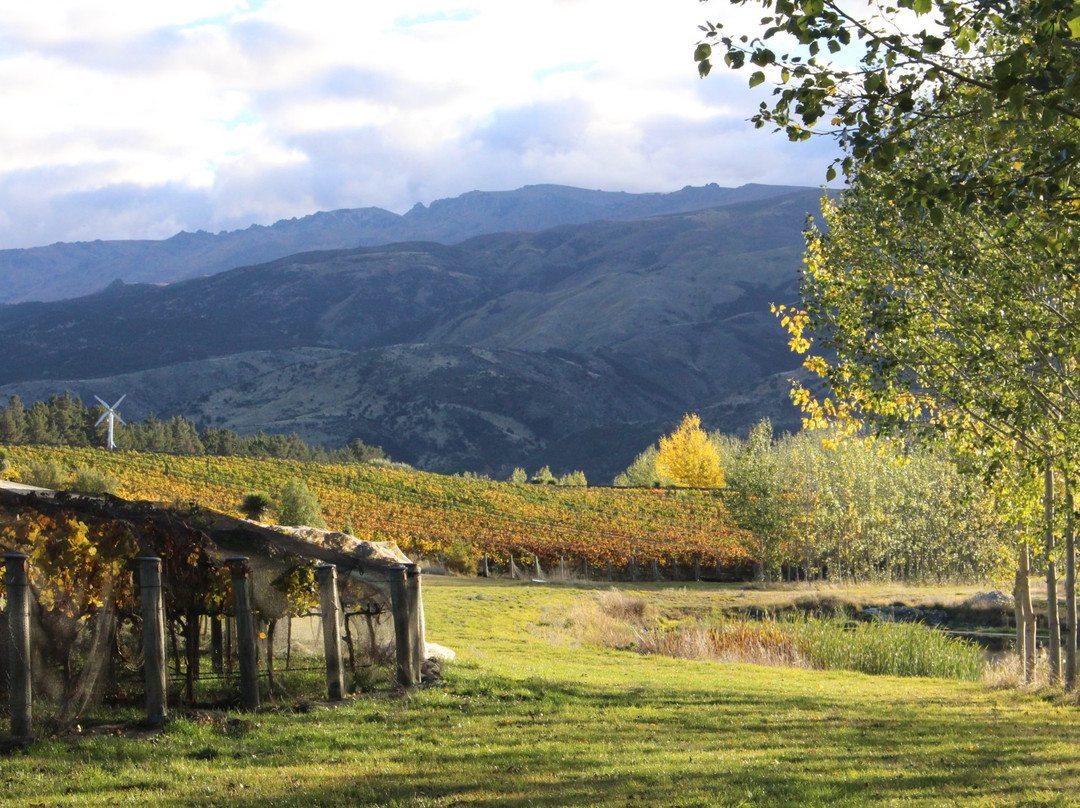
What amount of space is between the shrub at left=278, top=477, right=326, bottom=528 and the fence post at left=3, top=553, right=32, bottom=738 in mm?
31983

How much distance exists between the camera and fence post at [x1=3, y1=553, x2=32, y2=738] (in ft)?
31.4

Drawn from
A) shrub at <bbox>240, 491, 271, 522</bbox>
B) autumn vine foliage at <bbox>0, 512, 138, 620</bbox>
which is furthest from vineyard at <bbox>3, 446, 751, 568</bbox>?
autumn vine foliage at <bbox>0, 512, 138, 620</bbox>

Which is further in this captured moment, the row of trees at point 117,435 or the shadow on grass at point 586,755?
the row of trees at point 117,435

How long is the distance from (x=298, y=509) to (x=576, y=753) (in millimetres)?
35159

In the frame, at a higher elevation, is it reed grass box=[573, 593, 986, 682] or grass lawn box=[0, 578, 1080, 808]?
grass lawn box=[0, 578, 1080, 808]

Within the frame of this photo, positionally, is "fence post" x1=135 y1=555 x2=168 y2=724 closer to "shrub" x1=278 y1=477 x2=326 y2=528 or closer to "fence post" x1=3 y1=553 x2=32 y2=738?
"fence post" x1=3 y1=553 x2=32 y2=738

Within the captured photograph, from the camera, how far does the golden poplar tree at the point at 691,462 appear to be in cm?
11081

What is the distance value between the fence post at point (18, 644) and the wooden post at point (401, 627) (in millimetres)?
4258

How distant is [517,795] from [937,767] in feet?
15.1

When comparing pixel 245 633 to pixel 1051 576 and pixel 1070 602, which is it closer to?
pixel 1070 602

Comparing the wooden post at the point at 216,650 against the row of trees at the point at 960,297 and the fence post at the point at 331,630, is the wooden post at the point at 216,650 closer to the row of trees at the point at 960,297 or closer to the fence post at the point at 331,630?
the fence post at the point at 331,630

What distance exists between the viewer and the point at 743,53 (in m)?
7.55

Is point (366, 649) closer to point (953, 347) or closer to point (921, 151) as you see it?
point (953, 347)

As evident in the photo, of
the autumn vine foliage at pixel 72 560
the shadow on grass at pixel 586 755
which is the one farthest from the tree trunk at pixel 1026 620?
the autumn vine foliage at pixel 72 560
